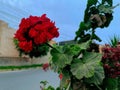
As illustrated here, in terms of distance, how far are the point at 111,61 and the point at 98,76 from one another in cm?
24

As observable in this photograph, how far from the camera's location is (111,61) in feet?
11.5

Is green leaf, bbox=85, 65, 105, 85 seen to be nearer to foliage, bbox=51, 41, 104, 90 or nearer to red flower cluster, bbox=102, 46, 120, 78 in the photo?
foliage, bbox=51, 41, 104, 90

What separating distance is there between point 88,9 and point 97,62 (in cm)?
64

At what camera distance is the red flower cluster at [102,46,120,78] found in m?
3.48

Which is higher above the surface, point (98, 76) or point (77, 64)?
point (77, 64)

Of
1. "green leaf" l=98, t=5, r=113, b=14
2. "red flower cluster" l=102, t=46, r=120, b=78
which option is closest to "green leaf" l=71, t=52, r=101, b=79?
"red flower cluster" l=102, t=46, r=120, b=78

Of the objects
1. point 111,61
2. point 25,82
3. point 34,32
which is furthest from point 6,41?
point 34,32

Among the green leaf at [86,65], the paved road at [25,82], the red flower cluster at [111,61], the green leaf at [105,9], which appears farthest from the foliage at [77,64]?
the paved road at [25,82]

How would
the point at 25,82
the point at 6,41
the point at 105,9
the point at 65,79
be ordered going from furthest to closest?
the point at 6,41
the point at 25,82
the point at 105,9
the point at 65,79

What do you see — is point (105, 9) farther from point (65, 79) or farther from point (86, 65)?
point (65, 79)

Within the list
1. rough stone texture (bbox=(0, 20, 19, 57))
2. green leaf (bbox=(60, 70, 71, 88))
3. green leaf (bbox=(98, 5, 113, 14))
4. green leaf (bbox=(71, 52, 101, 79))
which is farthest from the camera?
rough stone texture (bbox=(0, 20, 19, 57))

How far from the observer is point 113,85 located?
362 cm

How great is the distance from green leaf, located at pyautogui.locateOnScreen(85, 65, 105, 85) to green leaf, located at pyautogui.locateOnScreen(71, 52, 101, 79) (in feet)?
0.14

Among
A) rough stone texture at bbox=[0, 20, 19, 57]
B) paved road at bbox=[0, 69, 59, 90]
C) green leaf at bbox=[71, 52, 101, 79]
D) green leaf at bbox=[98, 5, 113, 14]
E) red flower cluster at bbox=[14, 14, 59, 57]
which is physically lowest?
green leaf at bbox=[71, 52, 101, 79]
